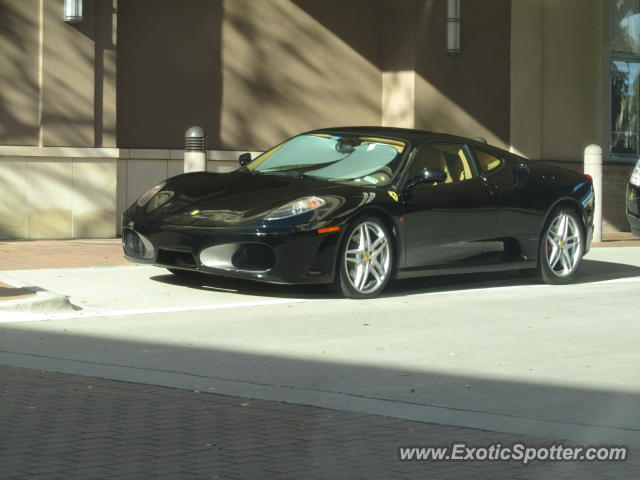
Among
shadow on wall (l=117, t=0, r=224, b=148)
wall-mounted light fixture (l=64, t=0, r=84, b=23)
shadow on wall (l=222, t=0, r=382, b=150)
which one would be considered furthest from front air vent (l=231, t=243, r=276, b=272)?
shadow on wall (l=222, t=0, r=382, b=150)

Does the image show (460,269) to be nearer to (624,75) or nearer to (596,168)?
(596,168)

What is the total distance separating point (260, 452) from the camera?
468 centimetres

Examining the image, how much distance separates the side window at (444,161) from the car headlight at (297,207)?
1108 mm

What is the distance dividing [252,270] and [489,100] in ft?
33.4

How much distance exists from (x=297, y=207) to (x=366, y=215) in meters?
0.62

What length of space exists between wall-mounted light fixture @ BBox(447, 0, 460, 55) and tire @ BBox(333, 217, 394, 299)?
8657 mm

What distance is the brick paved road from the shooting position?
14.4 ft

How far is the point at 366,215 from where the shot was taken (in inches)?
368

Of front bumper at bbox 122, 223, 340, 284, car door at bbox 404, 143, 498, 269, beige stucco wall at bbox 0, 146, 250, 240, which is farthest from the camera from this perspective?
beige stucco wall at bbox 0, 146, 250, 240

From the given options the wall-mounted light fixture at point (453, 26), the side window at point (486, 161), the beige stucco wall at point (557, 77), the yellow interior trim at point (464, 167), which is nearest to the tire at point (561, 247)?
the side window at point (486, 161)

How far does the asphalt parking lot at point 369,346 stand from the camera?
18.7 ft

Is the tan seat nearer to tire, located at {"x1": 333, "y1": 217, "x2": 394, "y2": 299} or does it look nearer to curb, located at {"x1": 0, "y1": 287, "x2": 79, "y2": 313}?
tire, located at {"x1": 333, "y1": 217, "x2": 394, "y2": 299}

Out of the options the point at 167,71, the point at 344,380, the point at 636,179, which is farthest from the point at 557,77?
the point at 344,380

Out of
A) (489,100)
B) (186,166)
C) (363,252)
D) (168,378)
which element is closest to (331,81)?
(489,100)
